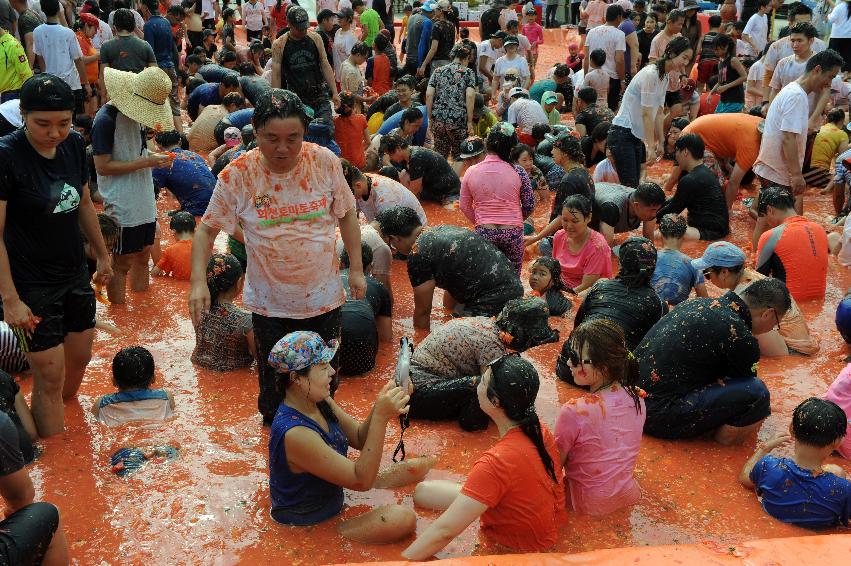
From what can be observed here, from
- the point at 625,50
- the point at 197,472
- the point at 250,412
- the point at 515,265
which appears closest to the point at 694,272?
the point at 515,265

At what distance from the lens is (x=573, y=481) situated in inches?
156

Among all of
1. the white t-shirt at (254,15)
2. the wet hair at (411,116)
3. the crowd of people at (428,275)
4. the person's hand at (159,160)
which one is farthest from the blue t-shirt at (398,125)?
the white t-shirt at (254,15)

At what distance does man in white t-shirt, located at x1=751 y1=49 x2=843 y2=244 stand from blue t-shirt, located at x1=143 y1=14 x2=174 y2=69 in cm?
839

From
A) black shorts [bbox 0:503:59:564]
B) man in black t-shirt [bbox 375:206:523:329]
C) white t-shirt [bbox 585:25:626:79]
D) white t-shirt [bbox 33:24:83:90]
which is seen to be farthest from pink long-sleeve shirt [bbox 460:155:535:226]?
white t-shirt [bbox 585:25:626:79]

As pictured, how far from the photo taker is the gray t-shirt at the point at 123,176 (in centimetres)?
562

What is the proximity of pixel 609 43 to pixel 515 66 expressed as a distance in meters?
1.43

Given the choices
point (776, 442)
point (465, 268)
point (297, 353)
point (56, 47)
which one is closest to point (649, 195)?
point (465, 268)

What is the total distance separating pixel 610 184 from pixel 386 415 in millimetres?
4888

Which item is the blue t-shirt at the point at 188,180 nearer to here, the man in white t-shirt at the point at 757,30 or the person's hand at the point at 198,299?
the person's hand at the point at 198,299

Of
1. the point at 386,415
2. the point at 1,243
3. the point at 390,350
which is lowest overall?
the point at 390,350

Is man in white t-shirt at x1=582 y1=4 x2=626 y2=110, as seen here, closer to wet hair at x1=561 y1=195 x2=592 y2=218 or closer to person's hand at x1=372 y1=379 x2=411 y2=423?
wet hair at x1=561 y1=195 x2=592 y2=218

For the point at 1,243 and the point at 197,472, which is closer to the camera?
the point at 1,243

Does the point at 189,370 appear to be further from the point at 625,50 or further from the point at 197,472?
the point at 625,50

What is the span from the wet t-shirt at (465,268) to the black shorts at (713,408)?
4.86 feet
